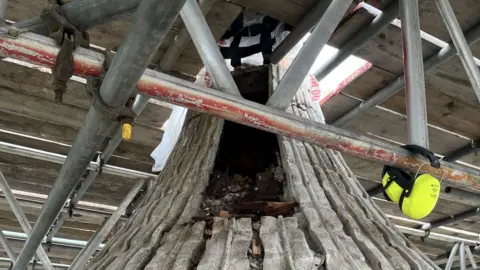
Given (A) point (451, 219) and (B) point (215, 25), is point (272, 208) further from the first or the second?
(A) point (451, 219)

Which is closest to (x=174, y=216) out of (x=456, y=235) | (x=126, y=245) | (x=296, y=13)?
(x=126, y=245)

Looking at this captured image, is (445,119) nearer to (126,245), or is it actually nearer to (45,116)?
(126,245)

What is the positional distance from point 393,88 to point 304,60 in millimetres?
1780

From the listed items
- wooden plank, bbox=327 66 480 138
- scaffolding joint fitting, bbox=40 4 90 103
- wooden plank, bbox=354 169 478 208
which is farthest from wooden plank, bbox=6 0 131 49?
wooden plank, bbox=354 169 478 208

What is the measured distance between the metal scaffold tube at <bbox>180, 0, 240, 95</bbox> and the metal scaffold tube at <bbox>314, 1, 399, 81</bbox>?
1.37 m

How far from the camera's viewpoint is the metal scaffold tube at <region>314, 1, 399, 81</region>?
3.08m

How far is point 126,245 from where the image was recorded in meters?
2.18

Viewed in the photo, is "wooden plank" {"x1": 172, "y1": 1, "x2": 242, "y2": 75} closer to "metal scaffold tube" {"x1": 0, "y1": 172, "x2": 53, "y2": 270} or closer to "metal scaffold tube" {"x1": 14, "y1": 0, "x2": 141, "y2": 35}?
"metal scaffold tube" {"x1": 14, "y1": 0, "x2": 141, "y2": 35}

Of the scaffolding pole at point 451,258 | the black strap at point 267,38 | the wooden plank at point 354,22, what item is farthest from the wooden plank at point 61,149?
the scaffolding pole at point 451,258

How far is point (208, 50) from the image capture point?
2.27m

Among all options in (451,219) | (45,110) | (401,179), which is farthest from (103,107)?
(451,219)

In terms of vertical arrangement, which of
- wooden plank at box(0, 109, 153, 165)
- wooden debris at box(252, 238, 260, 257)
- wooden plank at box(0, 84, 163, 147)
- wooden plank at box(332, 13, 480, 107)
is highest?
wooden plank at box(0, 109, 153, 165)

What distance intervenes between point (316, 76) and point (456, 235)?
5.71 meters

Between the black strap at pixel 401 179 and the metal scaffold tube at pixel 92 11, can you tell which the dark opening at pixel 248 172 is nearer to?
the black strap at pixel 401 179
